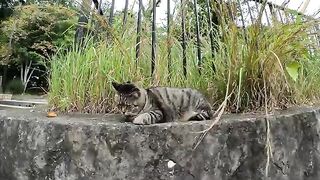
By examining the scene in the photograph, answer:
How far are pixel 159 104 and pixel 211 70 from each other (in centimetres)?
60

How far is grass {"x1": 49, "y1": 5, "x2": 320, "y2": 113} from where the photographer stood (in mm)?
2057

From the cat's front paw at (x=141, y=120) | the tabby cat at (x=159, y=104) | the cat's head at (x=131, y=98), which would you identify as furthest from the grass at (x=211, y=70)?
the cat's front paw at (x=141, y=120)

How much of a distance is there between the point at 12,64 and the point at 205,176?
1911 cm

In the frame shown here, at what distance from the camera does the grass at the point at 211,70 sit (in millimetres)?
2057

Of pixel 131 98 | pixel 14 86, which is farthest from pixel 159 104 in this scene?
pixel 14 86

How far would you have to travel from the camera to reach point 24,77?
61.7ft

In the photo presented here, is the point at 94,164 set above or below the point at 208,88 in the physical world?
below

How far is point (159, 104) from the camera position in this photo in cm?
180

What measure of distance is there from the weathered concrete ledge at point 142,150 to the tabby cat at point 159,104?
8cm

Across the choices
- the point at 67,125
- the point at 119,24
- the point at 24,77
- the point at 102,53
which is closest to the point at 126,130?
the point at 67,125

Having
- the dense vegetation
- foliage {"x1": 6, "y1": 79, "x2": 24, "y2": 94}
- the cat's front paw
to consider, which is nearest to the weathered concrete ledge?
the cat's front paw

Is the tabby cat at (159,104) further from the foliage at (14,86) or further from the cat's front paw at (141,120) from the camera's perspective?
the foliage at (14,86)

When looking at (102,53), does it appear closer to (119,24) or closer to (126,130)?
(119,24)

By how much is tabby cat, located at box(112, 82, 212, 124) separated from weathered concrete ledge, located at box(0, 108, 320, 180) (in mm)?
81
